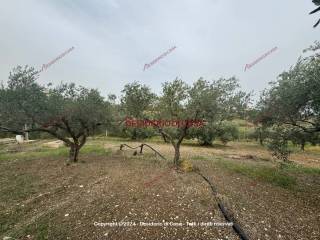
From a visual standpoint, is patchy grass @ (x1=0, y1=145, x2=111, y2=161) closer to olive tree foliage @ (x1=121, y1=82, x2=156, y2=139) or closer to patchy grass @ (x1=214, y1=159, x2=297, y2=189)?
olive tree foliage @ (x1=121, y1=82, x2=156, y2=139)

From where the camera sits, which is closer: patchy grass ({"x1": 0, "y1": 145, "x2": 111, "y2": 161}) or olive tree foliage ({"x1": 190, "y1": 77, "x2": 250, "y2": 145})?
olive tree foliage ({"x1": 190, "y1": 77, "x2": 250, "y2": 145})

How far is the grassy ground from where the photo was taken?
4.44 m

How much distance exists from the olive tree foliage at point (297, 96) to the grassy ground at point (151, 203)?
104 inches

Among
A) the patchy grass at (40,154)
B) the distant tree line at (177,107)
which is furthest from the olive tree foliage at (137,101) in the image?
the patchy grass at (40,154)

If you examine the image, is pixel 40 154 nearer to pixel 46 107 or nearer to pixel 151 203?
pixel 46 107

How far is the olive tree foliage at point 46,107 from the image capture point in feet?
29.3

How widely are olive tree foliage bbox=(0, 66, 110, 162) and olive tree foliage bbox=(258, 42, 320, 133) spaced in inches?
331

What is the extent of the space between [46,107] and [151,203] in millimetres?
7096

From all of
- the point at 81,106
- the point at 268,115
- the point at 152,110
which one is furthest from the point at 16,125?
the point at 268,115

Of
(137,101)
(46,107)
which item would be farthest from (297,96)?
(46,107)

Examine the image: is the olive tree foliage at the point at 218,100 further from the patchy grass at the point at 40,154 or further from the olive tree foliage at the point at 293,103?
the patchy grass at the point at 40,154

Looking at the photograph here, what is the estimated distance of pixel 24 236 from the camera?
436 cm

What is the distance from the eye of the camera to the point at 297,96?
583 centimetres

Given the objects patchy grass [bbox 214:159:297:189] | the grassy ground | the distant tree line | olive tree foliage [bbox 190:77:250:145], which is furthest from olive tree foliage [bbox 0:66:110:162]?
patchy grass [bbox 214:159:297:189]
